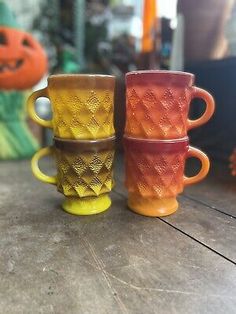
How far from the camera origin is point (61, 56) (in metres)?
1.41

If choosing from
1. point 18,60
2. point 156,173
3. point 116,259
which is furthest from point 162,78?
point 18,60

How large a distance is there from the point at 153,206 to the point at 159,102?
0.15m

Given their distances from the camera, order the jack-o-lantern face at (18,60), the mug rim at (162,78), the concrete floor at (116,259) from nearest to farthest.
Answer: the concrete floor at (116,259)
the mug rim at (162,78)
the jack-o-lantern face at (18,60)

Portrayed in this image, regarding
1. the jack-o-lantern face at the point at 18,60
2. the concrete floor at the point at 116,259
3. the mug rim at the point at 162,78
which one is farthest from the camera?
the jack-o-lantern face at the point at 18,60

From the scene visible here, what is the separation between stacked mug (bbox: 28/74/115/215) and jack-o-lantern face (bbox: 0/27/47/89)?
41 cm

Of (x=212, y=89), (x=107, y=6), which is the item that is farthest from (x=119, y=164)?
(x=107, y=6)

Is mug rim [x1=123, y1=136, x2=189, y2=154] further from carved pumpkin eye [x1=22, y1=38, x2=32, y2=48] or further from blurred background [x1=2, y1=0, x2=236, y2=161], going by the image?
carved pumpkin eye [x1=22, y1=38, x2=32, y2=48]

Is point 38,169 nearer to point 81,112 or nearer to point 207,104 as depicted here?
point 81,112

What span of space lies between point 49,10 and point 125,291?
150cm

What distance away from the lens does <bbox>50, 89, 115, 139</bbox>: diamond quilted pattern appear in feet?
1.45

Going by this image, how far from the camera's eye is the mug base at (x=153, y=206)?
0.47m

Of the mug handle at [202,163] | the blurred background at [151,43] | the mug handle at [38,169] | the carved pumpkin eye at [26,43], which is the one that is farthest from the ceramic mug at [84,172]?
the carved pumpkin eye at [26,43]

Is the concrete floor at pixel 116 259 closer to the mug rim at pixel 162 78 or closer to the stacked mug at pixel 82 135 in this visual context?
the stacked mug at pixel 82 135

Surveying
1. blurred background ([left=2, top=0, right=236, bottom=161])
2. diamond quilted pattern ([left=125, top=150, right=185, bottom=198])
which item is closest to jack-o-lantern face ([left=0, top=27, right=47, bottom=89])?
blurred background ([left=2, top=0, right=236, bottom=161])
